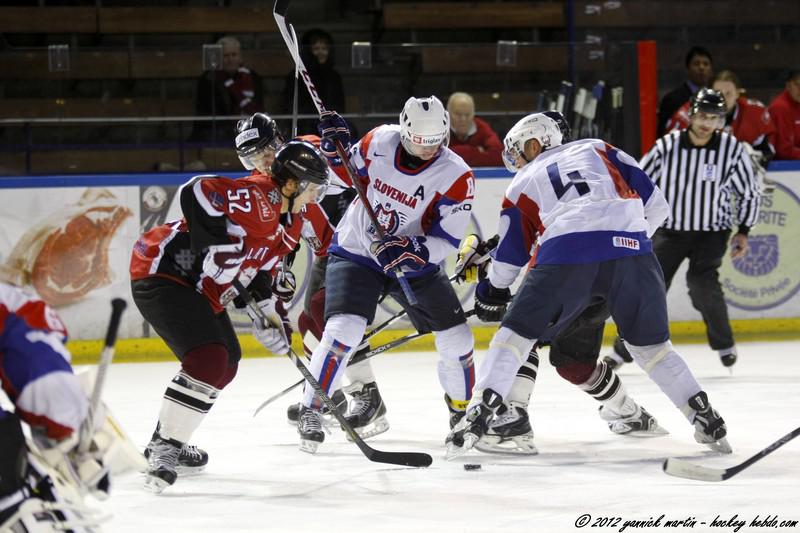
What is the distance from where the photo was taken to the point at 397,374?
5.53m

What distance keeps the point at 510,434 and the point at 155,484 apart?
3.91ft

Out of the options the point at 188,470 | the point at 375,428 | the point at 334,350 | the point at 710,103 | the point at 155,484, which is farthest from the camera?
the point at 710,103

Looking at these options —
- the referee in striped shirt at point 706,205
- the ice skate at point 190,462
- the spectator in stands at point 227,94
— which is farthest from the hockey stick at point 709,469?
the spectator in stands at point 227,94

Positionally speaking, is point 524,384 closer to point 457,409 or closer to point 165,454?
point 457,409

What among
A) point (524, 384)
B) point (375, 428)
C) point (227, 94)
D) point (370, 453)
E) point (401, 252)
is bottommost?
point (375, 428)

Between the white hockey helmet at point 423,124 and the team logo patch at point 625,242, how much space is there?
707mm

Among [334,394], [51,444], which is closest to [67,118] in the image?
[334,394]

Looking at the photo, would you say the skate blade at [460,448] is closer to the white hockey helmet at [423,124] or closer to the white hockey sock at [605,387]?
the white hockey sock at [605,387]

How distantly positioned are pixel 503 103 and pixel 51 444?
5078mm

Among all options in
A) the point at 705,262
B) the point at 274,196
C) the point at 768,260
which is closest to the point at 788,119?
the point at 768,260

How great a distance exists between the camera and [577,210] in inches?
141

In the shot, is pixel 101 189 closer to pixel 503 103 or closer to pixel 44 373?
pixel 503 103

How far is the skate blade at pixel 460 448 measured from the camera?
347 centimetres

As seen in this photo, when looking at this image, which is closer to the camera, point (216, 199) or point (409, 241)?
point (216, 199)
